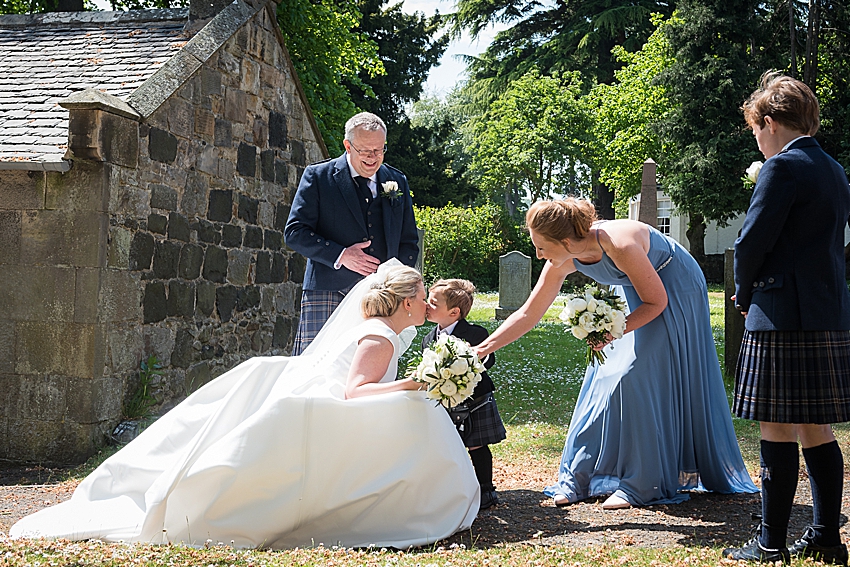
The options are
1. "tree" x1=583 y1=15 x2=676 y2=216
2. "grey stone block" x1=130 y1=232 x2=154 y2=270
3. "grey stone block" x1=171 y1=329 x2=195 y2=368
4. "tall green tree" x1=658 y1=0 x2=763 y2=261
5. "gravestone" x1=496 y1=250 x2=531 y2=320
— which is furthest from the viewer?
"tree" x1=583 y1=15 x2=676 y2=216

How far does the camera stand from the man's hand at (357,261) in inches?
197

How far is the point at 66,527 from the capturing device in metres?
4.02

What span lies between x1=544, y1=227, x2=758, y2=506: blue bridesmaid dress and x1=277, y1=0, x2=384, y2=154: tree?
10928 millimetres

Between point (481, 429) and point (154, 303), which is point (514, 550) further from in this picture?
point (154, 303)

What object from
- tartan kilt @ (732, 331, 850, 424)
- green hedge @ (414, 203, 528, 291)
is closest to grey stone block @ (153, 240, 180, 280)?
tartan kilt @ (732, 331, 850, 424)

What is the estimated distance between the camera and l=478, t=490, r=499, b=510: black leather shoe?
15.3 ft

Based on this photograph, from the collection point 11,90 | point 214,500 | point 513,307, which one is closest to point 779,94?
point 214,500

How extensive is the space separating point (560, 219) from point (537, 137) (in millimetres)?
28481

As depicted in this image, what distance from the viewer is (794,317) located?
10.8 ft

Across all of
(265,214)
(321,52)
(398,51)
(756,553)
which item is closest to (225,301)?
(265,214)

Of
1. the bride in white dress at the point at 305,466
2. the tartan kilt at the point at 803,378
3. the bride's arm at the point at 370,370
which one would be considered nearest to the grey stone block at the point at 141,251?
the bride in white dress at the point at 305,466

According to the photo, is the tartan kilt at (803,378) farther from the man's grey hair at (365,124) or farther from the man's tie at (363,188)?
the man's tie at (363,188)

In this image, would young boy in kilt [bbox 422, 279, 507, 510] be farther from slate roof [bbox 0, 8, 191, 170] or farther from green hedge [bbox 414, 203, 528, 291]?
green hedge [bbox 414, 203, 528, 291]

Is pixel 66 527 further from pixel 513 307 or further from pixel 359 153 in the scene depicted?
pixel 513 307
